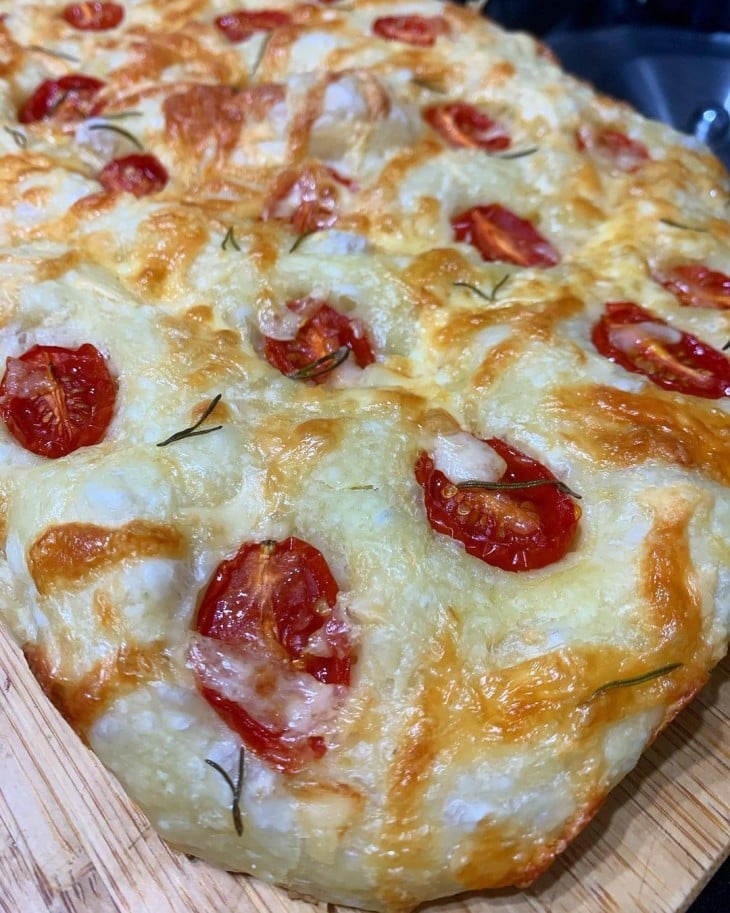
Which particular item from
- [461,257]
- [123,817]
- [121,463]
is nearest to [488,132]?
[461,257]

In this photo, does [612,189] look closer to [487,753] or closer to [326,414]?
[326,414]

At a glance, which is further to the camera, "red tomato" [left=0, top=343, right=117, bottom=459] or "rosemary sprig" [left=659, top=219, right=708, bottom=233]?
"rosemary sprig" [left=659, top=219, right=708, bottom=233]

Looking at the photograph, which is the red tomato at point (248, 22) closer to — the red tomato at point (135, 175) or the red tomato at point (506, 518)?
the red tomato at point (135, 175)

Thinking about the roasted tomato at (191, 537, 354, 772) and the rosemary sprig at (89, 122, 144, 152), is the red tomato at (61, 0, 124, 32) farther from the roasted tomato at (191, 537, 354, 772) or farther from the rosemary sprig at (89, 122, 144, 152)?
the roasted tomato at (191, 537, 354, 772)

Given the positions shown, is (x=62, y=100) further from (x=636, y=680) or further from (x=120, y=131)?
(x=636, y=680)

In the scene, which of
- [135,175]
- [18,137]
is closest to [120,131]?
[135,175]

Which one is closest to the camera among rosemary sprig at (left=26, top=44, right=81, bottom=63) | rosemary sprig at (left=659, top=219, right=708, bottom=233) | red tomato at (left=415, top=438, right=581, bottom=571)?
red tomato at (left=415, top=438, right=581, bottom=571)

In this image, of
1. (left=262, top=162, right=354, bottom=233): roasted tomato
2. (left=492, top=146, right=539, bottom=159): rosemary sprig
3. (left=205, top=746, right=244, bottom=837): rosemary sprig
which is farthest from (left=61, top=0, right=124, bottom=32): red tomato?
(left=205, top=746, right=244, bottom=837): rosemary sprig

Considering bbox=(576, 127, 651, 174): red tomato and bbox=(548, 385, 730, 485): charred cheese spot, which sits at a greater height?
bbox=(576, 127, 651, 174): red tomato

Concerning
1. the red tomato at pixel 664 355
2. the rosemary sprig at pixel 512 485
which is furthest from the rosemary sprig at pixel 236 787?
the red tomato at pixel 664 355
